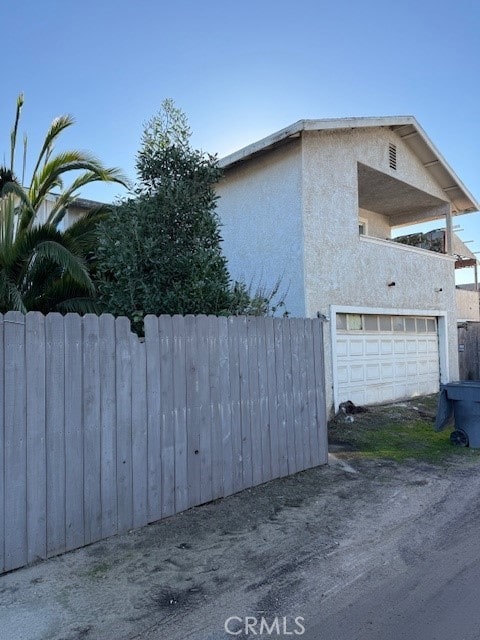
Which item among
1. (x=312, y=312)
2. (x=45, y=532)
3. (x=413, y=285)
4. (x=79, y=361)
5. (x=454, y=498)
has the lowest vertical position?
(x=454, y=498)

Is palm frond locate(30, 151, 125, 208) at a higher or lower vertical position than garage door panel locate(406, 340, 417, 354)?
higher

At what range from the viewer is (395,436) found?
8789mm

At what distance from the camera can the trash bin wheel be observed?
26.0ft

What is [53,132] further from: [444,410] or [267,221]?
[444,410]

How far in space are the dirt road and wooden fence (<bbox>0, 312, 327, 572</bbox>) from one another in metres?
0.29

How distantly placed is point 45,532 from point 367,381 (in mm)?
8729

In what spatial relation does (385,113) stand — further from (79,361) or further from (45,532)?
(45,532)

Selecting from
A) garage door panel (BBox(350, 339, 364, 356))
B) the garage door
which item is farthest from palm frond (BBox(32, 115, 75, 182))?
garage door panel (BBox(350, 339, 364, 356))

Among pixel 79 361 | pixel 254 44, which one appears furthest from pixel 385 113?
pixel 79 361

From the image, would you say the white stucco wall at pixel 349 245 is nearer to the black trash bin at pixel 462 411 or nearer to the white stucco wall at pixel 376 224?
the white stucco wall at pixel 376 224

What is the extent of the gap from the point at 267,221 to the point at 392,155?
4310 millimetres

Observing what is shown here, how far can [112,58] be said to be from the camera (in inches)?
375

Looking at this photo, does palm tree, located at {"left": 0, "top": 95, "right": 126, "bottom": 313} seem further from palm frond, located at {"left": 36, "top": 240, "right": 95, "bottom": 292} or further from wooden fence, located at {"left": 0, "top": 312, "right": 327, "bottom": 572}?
wooden fence, located at {"left": 0, "top": 312, "right": 327, "bottom": 572}

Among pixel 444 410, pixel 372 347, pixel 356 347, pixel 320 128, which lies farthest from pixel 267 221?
pixel 444 410
